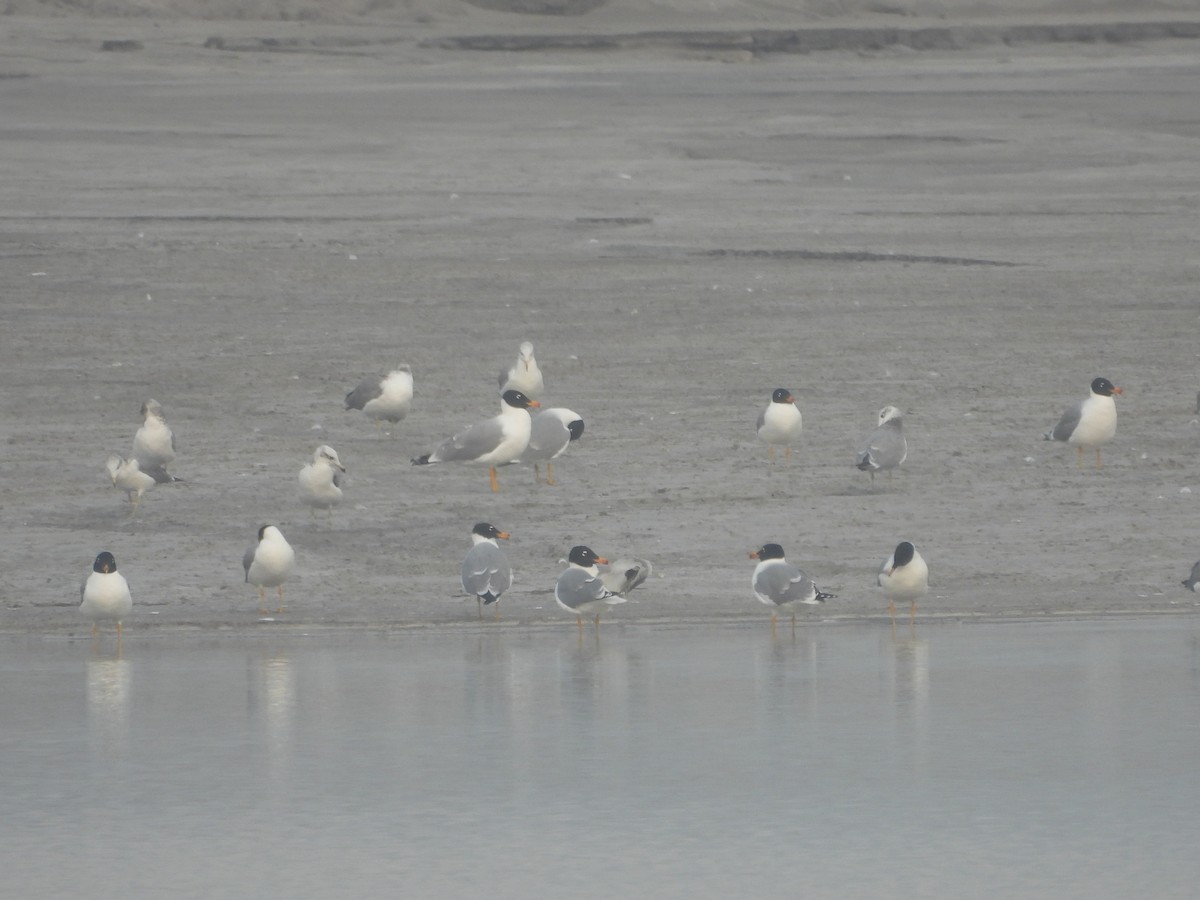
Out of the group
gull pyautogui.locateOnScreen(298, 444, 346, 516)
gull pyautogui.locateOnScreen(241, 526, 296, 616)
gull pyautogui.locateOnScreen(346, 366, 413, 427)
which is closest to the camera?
gull pyautogui.locateOnScreen(241, 526, 296, 616)

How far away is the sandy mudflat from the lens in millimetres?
11961

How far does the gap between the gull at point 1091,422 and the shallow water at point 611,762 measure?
2940 mm

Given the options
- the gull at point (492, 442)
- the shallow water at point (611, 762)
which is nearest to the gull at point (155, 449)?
the gull at point (492, 442)

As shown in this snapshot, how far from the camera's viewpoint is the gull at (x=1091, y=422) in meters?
13.5

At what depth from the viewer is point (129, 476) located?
1263cm

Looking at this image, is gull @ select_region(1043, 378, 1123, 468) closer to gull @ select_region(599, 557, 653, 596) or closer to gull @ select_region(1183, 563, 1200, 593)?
gull @ select_region(1183, 563, 1200, 593)

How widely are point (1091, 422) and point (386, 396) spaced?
168 inches

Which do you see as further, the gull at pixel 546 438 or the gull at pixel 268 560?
the gull at pixel 546 438

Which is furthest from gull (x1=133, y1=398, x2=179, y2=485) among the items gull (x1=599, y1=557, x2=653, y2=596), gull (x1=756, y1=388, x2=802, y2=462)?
gull (x1=756, y1=388, x2=802, y2=462)

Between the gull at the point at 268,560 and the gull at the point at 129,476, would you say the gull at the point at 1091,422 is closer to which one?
the gull at the point at 268,560

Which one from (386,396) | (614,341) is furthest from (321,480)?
(614,341)

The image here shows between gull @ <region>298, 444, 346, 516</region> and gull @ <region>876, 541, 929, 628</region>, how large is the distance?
10.5 ft

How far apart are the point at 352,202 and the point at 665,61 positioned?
30.9 m

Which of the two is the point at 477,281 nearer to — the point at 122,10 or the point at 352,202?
the point at 352,202
